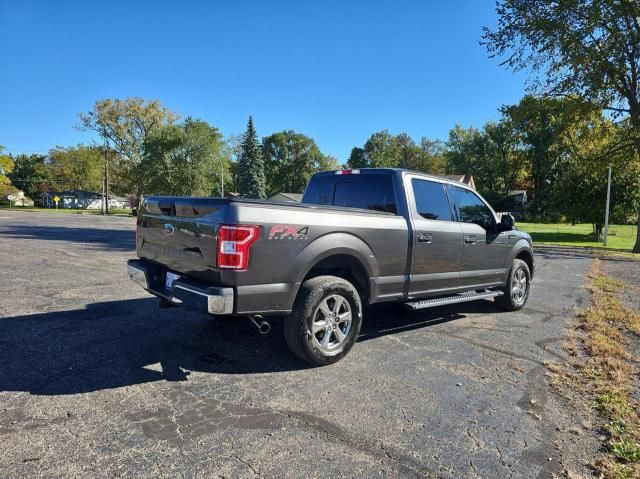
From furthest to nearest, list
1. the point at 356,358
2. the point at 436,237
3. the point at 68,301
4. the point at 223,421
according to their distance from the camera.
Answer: the point at 68,301, the point at 436,237, the point at 356,358, the point at 223,421

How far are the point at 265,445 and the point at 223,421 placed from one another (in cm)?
44

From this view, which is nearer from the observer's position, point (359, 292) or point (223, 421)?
point (223, 421)

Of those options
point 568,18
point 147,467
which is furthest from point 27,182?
point 147,467

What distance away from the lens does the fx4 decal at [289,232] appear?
3623 millimetres

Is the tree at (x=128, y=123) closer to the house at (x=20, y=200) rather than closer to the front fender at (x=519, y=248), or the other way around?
the house at (x=20, y=200)

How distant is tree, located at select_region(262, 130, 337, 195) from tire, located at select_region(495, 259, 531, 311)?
76633 millimetres

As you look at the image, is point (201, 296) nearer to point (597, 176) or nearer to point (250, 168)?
point (597, 176)

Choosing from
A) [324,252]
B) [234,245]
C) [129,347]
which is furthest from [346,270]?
[129,347]

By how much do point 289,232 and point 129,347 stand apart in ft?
7.20

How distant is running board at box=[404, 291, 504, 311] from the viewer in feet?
16.1

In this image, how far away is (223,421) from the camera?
3.03 metres

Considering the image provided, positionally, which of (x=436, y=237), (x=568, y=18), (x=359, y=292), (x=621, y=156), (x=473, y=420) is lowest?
(x=473, y=420)

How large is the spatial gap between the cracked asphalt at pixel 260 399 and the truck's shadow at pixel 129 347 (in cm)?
2

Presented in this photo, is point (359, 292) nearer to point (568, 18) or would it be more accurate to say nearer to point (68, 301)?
point (68, 301)
